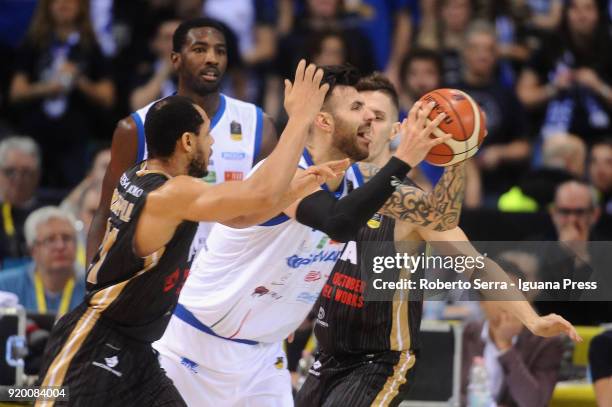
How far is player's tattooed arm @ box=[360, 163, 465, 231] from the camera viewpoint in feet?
21.7

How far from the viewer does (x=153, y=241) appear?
5871mm

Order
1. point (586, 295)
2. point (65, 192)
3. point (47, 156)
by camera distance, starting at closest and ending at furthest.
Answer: point (586, 295), point (65, 192), point (47, 156)

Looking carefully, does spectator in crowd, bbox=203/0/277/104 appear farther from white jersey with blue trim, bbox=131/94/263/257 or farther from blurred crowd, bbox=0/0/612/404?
white jersey with blue trim, bbox=131/94/263/257

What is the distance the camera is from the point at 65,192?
11.6 meters

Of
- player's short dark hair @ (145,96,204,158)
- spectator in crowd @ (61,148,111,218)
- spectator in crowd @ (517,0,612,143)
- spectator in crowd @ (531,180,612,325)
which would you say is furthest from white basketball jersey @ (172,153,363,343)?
spectator in crowd @ (517,0,612,143)

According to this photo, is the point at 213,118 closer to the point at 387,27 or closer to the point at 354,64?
the point at 354,64

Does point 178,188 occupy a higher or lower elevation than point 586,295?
higher

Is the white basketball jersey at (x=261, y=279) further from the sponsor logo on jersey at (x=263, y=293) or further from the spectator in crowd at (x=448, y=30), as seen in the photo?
the spectator in crowd at (x=448, y=30)

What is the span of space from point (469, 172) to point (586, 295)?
2854 mm

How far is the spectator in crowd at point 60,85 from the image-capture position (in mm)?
12250

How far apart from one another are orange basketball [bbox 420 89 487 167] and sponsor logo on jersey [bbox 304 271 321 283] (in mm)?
880

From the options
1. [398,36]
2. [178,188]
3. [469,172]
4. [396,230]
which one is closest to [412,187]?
[396,230]

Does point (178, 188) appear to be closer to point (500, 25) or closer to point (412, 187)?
point (412, 187)

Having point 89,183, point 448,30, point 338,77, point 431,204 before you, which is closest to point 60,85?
point 89,183
